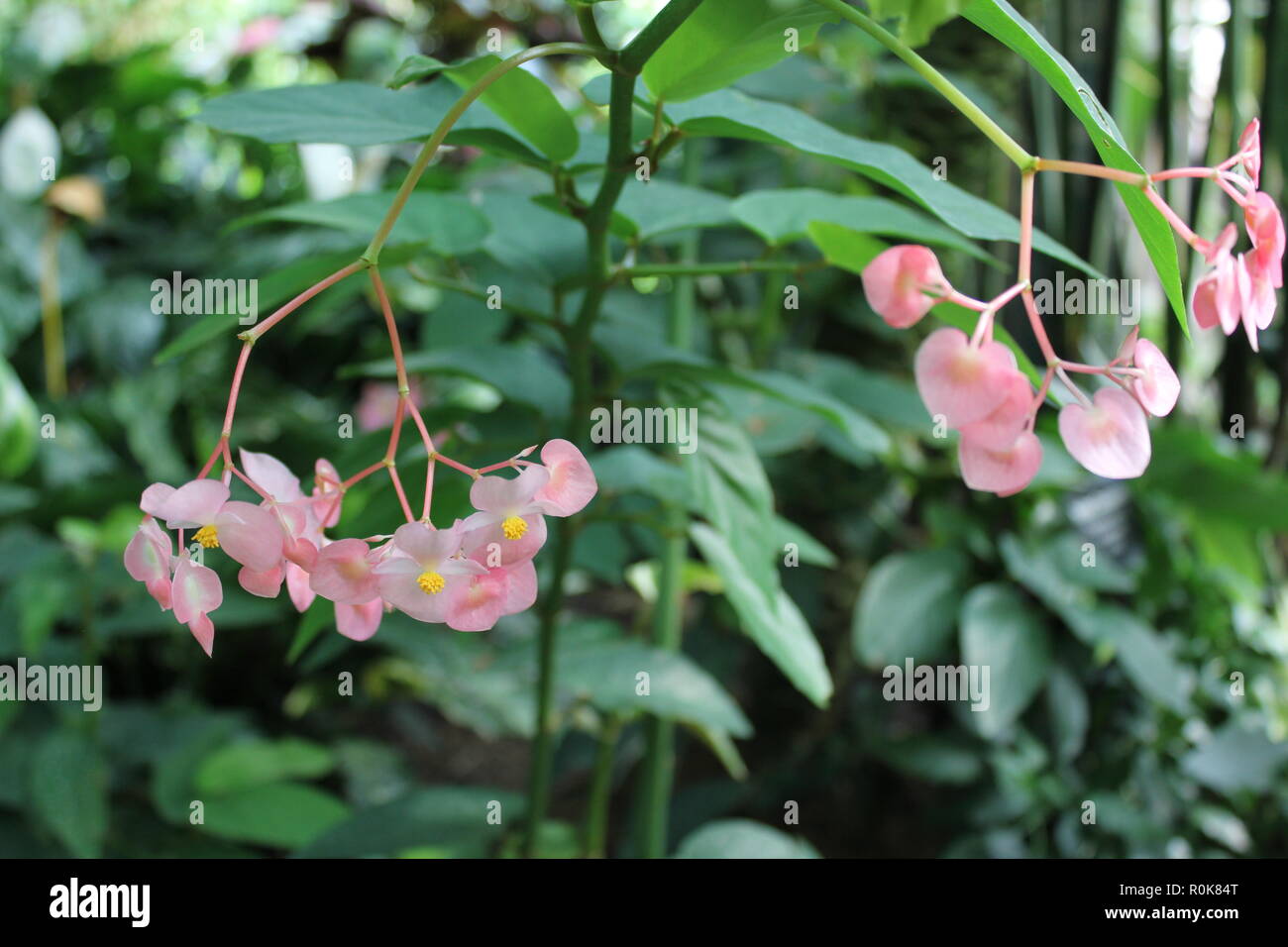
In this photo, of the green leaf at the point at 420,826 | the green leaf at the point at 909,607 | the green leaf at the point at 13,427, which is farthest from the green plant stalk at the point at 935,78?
the green leaf at the point at 13,427

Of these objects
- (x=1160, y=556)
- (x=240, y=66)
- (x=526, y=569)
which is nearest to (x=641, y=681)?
(x=526, y=569)

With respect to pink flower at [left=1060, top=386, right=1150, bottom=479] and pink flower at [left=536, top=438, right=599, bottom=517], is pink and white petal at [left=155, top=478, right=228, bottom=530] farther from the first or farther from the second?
pink flower at [left=1060, top=386, right=1150, bottom=479]

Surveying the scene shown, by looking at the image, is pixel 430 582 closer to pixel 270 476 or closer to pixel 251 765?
pixel 270 476

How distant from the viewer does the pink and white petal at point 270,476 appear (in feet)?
1.03

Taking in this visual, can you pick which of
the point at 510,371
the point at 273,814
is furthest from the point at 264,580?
the point at 273,814

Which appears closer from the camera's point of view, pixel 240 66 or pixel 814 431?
pixel 814 431

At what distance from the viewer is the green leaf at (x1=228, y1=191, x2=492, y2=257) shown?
420mm

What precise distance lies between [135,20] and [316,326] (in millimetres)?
1990

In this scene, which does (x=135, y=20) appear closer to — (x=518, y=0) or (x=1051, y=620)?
(x=518, y=0)

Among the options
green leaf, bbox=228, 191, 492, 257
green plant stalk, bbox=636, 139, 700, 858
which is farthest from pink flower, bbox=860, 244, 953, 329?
green plant stalk, bbox=636, 139, 700, 858

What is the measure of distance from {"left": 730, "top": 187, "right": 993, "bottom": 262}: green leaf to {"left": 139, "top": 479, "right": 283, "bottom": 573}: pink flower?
24 cm

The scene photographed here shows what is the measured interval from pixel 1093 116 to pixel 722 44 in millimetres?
113

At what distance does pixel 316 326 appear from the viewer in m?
1.28

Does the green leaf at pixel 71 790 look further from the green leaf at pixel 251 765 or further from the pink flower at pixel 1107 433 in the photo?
the pink flower at pixel 1107 433
